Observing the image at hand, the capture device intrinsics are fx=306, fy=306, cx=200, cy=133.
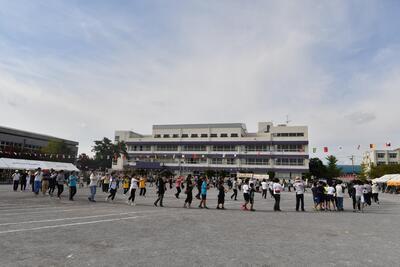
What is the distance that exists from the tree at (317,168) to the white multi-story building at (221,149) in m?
21.6

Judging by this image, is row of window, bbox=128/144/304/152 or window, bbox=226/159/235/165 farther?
window, bbox=226/159/235/165

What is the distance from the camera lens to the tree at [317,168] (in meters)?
94.2


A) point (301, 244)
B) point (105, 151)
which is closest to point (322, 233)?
point (301, 244)

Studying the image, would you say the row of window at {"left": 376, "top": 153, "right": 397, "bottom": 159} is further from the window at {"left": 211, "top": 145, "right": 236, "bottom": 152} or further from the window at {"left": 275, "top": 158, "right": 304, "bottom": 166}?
the window at {"left": 211, "top": 145, "right": 236, "bottom": 152}

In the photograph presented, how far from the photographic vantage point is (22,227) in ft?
29.3

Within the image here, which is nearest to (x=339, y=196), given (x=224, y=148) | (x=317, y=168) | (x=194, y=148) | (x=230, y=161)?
(x=230, y=161)

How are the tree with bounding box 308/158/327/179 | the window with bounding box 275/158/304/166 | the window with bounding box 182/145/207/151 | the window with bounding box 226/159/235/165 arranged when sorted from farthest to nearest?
the tree with bounding box 308/158/327/179
the window with bounding box 182/145/207/151
the window with bounding box 226/159/235/165
the window with bounding box 275/158/304/166

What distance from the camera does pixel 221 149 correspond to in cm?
8156

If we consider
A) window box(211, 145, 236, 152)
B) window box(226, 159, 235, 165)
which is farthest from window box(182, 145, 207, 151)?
window box(226, 159, 235, 165)

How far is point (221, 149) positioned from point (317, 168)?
34235 millimetres

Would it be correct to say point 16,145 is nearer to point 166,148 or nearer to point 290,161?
point 166,148

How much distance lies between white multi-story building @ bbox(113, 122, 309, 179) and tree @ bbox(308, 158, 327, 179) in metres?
21.6

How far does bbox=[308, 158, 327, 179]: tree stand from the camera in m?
94.2

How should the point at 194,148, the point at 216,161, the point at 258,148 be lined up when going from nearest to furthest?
the point at 258,148, the point at 216,161, the point at 194,148
